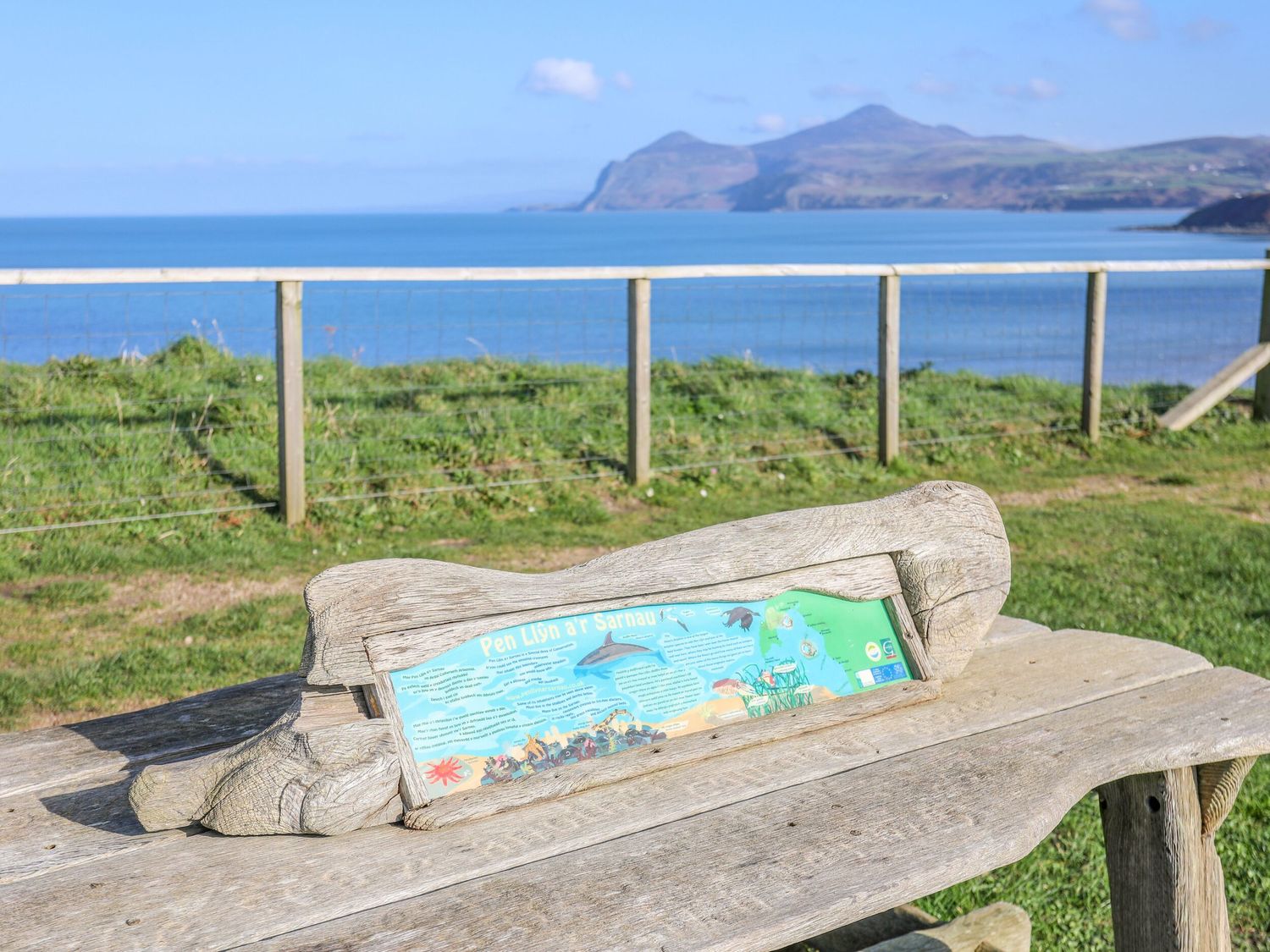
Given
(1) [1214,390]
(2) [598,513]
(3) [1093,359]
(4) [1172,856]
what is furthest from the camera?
(1) [1214,390]

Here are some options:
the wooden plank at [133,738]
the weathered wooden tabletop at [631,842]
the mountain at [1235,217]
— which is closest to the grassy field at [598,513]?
the weathered wooden tabletop at [631,842]

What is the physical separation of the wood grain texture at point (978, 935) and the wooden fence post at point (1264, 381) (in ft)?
30.5

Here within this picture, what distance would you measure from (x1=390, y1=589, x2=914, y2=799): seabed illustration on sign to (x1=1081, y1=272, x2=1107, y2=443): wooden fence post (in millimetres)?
8260

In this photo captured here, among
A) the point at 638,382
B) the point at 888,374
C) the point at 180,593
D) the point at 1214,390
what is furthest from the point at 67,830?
the point at 1214,390

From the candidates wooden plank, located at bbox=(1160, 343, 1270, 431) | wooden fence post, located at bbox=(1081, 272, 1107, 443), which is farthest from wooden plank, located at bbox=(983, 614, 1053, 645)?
wooden plank, located at bbox=(1160, 343, 1270, 431)

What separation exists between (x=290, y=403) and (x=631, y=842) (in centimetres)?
569

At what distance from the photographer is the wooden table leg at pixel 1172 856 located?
2.47 metres

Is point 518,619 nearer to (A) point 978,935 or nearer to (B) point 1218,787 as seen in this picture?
(B) point 1218,787

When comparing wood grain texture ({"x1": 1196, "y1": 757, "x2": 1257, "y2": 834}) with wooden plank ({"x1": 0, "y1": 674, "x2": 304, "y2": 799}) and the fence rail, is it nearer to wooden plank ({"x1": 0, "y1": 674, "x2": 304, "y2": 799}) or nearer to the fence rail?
wooden plank ({"x1": 0, "y1": 674, "x2": 304, "y2": 799})

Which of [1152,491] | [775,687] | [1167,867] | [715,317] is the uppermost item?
[715,317]

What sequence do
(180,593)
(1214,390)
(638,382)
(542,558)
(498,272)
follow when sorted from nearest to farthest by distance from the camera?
(180,593), (542,558), (498,272), (638,382), (1214,390)

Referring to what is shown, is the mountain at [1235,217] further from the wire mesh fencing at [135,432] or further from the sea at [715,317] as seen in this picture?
the wire mesh fencing at [135,432]

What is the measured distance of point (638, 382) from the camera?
8.09 metres

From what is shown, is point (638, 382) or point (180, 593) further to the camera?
point (638, 382)
